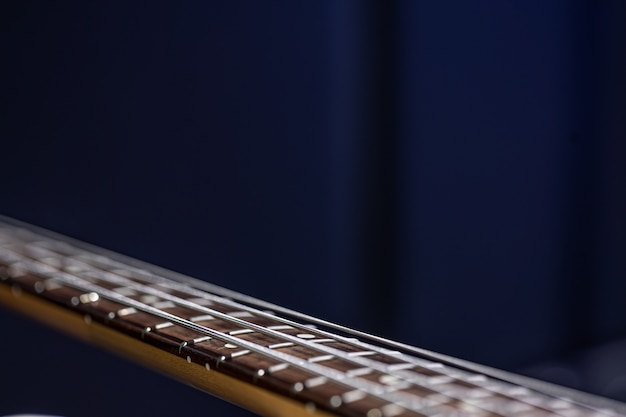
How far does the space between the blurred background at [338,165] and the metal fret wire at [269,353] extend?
47 centimetres

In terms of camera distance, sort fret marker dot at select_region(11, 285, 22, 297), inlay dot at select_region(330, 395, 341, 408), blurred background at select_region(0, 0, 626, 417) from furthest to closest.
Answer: blurred background at select_region(0, 0, 626, 417)
fret marker dot at select_region(11, 285, 22, 297)
inlay dot at select_region(330, 395, 341, 408)

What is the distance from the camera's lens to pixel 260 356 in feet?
1.51

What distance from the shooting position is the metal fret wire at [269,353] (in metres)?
0.38

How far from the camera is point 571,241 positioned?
1.62 metres

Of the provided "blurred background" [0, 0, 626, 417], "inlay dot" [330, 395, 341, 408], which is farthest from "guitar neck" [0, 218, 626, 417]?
"blurred background" [0, 0, 626, 417]

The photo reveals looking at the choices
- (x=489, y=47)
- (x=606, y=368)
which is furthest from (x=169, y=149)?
(x=606, y=368)

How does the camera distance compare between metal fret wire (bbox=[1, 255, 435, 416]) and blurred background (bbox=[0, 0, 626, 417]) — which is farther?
blurred background (bbox=[0, 0, 626, 417])

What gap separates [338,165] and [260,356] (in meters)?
0.82

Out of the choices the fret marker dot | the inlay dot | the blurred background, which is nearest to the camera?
the inlay dot

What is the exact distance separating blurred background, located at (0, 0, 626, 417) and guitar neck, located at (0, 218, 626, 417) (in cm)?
44

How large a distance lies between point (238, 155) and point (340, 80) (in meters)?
0.23

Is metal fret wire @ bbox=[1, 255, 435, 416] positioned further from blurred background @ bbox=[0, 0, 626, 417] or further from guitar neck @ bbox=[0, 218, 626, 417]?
blurred background @ bbox=[0, 0, 626, 417]

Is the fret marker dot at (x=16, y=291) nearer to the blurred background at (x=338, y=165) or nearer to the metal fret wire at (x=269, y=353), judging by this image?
the metal fret wire at (x=269, y=353)

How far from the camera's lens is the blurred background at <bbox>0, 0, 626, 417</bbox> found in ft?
3.62
